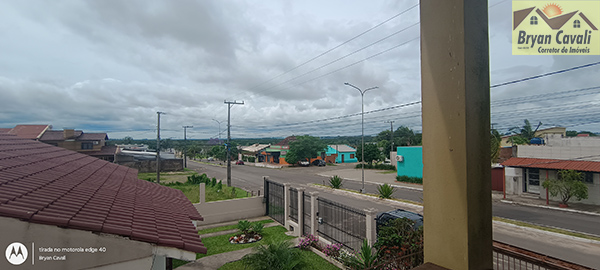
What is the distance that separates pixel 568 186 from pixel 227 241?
19.7 metres

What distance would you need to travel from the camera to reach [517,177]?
2042cm

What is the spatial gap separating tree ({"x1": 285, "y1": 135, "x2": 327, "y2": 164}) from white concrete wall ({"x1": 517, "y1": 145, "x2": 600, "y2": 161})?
3153 centimetres

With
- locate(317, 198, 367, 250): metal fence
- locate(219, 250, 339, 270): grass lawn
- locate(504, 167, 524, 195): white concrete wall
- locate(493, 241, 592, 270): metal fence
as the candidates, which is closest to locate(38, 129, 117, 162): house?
locate(219, 250, 339, 270): grass lawn

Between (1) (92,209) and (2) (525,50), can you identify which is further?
(2) (525,50)

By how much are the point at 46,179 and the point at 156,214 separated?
6.74ft

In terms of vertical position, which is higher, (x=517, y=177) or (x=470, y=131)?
(x=470, y=131)

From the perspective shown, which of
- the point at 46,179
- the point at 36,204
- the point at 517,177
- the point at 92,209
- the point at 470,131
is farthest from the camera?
the point at 517,177

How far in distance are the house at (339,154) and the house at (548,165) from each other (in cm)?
3772

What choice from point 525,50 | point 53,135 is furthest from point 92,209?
point 53,135

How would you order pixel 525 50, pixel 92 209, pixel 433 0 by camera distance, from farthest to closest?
pixel 525 50
pixel 92 209
pixel 433 0

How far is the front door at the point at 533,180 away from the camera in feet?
63.8

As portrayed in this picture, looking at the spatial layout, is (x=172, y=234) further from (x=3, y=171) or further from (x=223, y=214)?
(x=223, y=214)

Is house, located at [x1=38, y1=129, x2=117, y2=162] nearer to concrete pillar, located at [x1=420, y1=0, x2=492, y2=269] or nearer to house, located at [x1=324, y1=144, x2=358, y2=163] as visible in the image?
house, located at [x1=324, y1=144, x2=358, y2=163]

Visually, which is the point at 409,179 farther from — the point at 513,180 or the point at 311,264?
the point at 311,264
